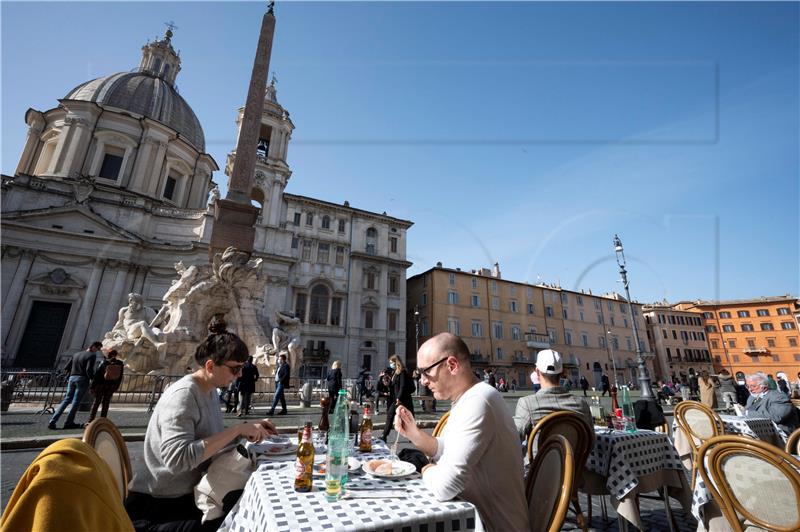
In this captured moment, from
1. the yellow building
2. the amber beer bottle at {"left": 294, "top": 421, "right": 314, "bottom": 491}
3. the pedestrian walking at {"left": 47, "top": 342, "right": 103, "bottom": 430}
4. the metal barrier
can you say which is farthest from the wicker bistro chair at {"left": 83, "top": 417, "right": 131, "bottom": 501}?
the yellow building

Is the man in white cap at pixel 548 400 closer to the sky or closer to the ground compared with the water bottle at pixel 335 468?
closer to the sky

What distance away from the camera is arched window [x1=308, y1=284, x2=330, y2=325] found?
31.7 metres

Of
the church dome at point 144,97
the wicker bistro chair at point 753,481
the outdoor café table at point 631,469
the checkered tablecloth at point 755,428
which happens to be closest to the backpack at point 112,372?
the outdoor café table at point 631,469

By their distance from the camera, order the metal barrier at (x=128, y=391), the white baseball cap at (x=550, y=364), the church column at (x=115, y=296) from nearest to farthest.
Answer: the white baseball cap at (x=550, y=364) → the metal barrier at (x=128, y=391) → the church column at (x=115, y=296)

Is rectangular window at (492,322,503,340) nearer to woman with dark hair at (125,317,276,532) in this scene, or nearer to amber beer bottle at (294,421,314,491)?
woman with dark hair at (125,317,276,532)

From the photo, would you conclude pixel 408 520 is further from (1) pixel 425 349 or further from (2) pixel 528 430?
(2) pixel 528 430

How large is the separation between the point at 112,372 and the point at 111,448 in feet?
20.2

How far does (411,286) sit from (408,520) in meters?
39.5

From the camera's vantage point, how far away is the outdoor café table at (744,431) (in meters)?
4.14

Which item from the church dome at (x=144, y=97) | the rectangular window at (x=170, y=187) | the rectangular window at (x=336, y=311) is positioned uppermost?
the church dome at (x=144, y=97)

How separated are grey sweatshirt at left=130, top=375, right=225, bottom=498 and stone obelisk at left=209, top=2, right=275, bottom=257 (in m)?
9.92

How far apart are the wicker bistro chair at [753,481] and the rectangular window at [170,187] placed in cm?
4070

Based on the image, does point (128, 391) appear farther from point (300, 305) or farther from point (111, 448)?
point (300, 305)

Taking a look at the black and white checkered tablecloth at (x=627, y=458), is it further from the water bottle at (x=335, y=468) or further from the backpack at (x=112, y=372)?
the backpack at (x=112, y=372)
